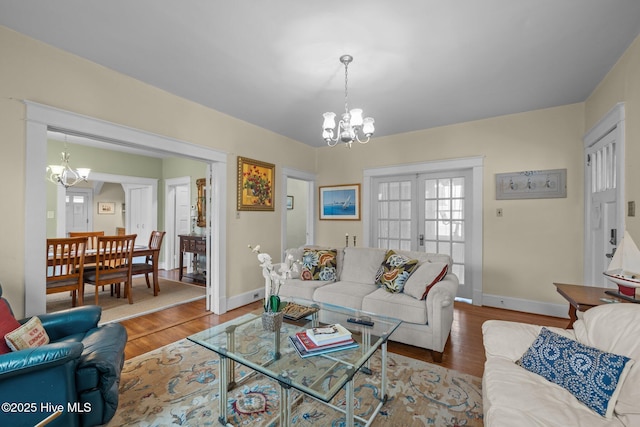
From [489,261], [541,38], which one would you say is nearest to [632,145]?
[541,38]

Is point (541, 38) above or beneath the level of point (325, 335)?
above

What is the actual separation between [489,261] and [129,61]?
4.65 m

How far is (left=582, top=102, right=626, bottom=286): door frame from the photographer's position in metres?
2.37

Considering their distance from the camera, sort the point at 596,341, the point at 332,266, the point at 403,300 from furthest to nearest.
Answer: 1. the point at 332,266
2. the point at 403,300
3. the point at 596,341

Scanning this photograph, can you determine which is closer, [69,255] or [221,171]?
[69,255]

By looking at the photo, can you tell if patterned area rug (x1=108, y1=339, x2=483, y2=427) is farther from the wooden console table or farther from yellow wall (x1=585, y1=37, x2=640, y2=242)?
the wooden console table

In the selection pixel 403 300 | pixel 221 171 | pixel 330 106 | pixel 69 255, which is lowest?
pixel 403 300

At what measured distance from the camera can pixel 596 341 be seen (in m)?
1.45

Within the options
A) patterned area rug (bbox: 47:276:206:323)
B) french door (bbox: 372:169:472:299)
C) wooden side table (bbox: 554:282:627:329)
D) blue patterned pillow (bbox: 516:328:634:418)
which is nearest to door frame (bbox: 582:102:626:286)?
wooden side table (bbox: 554:282:627:329)

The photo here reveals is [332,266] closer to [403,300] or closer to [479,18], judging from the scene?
[403,300]

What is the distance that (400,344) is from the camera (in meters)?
2.76

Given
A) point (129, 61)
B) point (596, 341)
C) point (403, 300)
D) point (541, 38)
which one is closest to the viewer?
point (596, 341)

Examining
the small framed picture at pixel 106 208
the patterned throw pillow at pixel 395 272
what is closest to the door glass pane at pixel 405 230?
the patterned throw pillow at pixel 395 272

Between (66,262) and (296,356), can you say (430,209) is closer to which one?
(296,356)
